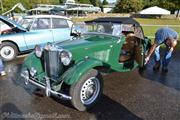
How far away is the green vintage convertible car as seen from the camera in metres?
4.52

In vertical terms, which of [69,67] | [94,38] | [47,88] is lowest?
[47,88]

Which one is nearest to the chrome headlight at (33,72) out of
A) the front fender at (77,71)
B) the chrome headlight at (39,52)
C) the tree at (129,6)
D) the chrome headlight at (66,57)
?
the chrome headlight at (39,52)

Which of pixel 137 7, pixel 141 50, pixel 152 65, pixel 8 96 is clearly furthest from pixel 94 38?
pixel 137 7

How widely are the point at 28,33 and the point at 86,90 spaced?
16.4ft

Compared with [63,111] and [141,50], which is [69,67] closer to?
[63,111]

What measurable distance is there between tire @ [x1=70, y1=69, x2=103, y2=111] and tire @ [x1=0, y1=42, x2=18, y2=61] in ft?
16.3

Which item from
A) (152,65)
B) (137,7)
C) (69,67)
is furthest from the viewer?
(137,7)

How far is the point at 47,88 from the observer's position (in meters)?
4.53

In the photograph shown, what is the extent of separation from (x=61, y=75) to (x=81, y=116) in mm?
905

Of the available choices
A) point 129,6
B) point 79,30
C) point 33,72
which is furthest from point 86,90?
point 129,6

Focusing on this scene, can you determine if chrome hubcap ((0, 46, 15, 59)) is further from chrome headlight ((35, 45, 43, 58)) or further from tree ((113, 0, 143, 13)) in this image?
tree ((113, 0, 143, 13))

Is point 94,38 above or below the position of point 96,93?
above

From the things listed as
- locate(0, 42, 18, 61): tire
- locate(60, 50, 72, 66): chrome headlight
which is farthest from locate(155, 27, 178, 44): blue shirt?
locate(0, 42, 18, 61): tire

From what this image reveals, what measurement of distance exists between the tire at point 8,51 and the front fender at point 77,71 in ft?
16.1
